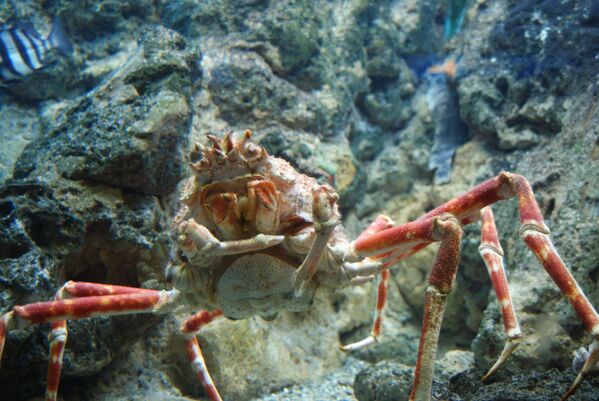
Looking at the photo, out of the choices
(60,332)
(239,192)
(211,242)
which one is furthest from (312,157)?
(60,332)

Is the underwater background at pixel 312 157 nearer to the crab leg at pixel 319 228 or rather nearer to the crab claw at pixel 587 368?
the crab claw at pixel 587 368

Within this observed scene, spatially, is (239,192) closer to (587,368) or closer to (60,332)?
(60,332)

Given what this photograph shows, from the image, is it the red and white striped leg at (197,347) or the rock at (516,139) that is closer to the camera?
the red and white striped leg at (197,347)

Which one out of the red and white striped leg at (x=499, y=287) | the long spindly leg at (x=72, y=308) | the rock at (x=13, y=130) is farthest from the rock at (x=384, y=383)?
the rock at (x=13, y=130)

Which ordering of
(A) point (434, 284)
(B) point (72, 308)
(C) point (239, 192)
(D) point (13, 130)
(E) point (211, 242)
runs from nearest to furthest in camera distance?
(A) point (434, 284) < (E) point (211, 242) < (C) point (239, 192) < (B) point (72, 308) < (D) point (13, 130)

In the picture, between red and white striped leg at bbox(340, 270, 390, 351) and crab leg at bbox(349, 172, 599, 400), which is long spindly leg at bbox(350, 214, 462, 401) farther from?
red and white striped leg at bbox(340, 270, 390, 351)

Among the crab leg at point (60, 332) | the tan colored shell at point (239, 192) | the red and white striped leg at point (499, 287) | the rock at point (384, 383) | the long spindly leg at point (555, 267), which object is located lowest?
the rock at point (384, 383)
